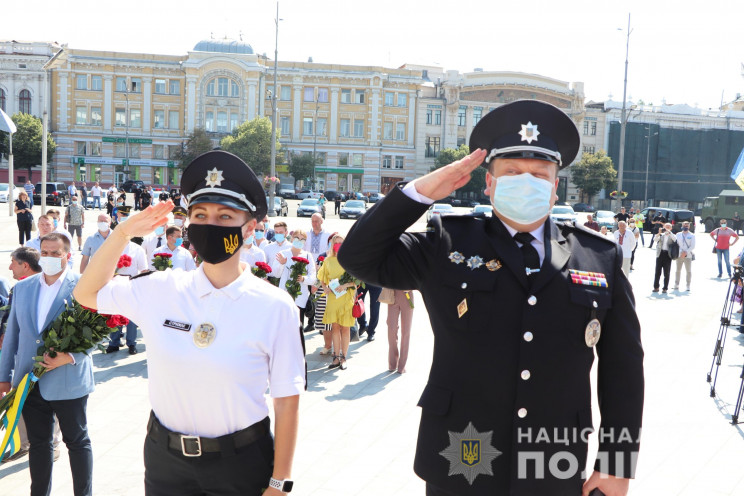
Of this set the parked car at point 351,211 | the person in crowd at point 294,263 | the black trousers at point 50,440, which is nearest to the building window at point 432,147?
the parked car at point 351,211

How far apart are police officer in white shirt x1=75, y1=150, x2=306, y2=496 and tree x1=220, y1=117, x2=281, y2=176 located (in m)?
Result: 57.7

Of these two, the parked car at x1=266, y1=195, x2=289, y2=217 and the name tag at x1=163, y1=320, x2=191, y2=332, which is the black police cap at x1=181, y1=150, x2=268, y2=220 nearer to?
the name tag at x1=163, y1=320, x2=191, y2=332

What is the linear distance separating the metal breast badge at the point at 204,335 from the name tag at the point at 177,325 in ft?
0.12

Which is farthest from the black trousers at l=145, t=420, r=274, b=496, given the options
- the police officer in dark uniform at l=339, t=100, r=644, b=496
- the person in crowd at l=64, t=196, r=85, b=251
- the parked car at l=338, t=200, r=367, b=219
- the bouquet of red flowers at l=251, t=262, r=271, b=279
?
the parked car at l=338, t=200, r=367, b=219

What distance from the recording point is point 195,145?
217ft

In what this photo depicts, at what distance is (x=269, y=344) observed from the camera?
2.95 m

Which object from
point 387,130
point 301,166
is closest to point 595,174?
point 387,130

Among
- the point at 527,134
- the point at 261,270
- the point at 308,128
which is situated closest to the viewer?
the point at 527,134

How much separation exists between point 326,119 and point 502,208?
70998 mm

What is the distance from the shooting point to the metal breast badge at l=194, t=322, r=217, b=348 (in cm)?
287

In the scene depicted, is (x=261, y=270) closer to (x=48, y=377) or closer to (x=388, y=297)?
(x=388, y=297)

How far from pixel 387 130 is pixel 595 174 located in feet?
67.9

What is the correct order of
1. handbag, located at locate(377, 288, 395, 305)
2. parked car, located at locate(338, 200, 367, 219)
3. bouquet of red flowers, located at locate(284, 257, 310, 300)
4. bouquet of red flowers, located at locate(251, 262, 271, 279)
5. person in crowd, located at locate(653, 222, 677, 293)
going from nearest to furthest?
1. bouquet of red flowers, located at locate(251, 262, 271, 279)
2. handbag, located at locate(377, 288, 395, 305)
3. bouquet of red flowers, located at locate(284, 257, 310, 300)
4. person in crowd, located at locate(653, 222, 677, 293)
5. parked car, located at locate(338, 200, 367, 219)

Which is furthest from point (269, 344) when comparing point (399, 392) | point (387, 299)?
point (387, 299)
